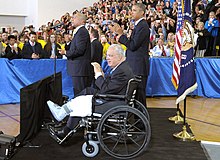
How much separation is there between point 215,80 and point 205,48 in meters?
2.35

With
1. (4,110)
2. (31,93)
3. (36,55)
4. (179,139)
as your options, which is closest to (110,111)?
(31,93)

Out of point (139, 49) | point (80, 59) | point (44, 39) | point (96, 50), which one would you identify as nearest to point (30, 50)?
point (96, 50)

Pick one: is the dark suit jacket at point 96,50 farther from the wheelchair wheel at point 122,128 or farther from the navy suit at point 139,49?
the wheelchair wheel at point 122,128

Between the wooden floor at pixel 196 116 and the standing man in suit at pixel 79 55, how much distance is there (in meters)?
0.88

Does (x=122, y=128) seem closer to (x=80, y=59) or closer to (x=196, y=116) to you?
(x=80, y=59)

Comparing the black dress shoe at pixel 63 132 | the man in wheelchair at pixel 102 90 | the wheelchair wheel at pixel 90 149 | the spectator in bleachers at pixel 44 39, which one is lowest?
the wheelchair wheel at pixel 90 149

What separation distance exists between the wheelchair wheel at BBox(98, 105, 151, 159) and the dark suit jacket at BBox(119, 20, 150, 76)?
0.99 metres

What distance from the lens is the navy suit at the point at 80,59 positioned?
426 centimetres

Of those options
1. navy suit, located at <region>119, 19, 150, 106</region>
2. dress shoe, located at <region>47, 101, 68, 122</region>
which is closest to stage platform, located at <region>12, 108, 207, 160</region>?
dress shoe, located at <region>47, 101, 68, 122</region>

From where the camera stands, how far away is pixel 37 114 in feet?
11.2

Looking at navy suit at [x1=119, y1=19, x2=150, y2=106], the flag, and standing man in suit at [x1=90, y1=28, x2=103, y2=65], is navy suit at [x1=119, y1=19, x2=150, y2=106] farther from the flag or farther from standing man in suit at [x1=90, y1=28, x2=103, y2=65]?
standing man in suit at [x1=90, y1=28, x2=103, y2=65]

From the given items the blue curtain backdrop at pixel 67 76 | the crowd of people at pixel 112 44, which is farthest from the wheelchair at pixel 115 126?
the blue curtain backdrop at pixel 67 76

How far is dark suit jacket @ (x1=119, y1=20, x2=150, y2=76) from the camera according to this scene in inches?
155

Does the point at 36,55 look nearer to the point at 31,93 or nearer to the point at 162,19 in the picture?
the point at 31,93
